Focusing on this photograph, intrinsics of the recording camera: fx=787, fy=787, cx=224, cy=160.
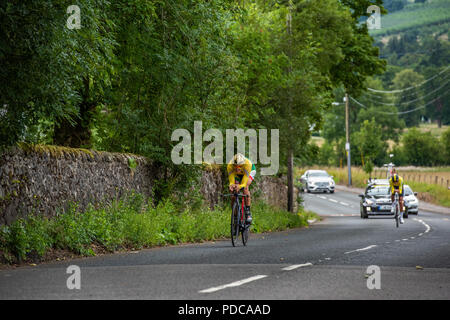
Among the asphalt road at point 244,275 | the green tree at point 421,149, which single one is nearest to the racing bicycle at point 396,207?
the asphalt road at point 244,275

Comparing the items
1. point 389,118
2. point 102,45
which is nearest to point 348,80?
point 102,45

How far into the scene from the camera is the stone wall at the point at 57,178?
1306 centimetres

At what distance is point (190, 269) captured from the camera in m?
10.8

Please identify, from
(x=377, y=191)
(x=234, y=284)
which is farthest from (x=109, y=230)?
(x=377, y=191)

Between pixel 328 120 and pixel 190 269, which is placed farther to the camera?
pixel 328 120

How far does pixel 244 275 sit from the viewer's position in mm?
9938

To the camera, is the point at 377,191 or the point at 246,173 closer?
the point at 246,173

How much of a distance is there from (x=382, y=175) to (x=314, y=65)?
51.6 m

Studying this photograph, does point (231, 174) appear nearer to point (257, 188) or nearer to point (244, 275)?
point (244, 275)

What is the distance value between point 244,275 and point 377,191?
2930 centimetres

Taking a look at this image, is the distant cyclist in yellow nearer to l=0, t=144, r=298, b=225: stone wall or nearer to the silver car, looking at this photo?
l=0, t=144, r=298, b=225: stone wall

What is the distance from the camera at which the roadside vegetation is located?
1243 centimetres

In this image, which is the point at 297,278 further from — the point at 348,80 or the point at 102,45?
the point at 348,80

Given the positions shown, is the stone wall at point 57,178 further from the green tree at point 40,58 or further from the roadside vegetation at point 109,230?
the green tree at point 40,58
